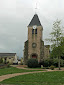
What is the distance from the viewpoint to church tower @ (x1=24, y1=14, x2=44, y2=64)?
3422 centimetres

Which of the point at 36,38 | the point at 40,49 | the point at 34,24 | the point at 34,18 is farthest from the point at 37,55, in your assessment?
the point at 34,18

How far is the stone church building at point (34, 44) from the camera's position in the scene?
34250mm

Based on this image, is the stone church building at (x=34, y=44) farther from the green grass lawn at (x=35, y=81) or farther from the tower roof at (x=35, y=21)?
the green grass lawn at (x=35, y=81)

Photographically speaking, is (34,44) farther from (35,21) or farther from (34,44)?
(35,21)

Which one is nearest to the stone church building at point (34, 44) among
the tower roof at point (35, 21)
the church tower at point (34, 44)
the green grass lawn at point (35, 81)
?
the church tower at point (34, 44)

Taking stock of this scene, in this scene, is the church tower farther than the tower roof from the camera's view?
No

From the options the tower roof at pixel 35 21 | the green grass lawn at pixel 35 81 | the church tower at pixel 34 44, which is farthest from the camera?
the tower roof at pixel 35 21

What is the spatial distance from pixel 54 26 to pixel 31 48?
41.1 feet

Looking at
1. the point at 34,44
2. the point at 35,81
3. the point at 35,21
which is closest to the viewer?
the point at 35,81

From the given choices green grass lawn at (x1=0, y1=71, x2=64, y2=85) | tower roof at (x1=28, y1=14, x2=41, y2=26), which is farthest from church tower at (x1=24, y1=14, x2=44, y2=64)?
green grass lawn at (x1=0, y1=71, x2=64, y2=85)

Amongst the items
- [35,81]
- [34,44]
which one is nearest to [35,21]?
[34,44]

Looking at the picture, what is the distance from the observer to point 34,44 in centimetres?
3472

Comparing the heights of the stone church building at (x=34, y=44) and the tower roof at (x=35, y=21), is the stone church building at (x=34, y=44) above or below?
below

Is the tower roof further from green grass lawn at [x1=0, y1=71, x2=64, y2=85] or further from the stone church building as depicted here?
green grass lawn at [x1=0, y1=71, x2=64, y2=85]
